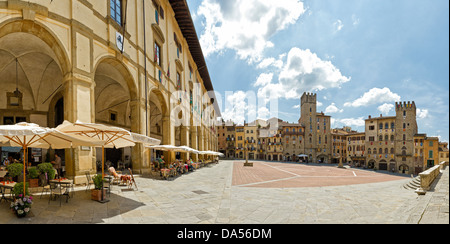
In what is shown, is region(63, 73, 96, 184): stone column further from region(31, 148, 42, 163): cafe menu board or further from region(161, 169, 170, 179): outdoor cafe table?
region(31, 148, 42, 163): cafe menu board

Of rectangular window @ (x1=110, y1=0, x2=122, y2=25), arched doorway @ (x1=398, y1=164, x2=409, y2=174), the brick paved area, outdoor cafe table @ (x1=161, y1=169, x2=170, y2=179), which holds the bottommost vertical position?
arched doorway @ (x1=398, y1=164, x2=409, y2=174)

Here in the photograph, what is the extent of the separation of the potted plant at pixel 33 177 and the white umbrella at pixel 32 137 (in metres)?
1.33

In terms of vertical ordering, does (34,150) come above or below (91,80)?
below

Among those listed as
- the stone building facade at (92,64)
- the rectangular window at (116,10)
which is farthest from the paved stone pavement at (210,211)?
the rectangular window at (116,10)

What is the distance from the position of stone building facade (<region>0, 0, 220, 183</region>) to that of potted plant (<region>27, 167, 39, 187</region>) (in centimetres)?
113

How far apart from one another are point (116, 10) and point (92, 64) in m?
4.64

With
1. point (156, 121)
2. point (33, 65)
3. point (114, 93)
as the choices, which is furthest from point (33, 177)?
point (156, 121)

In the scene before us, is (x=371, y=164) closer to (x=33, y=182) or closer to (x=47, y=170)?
(x=47, y=170)

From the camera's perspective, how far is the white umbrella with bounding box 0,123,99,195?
15.5 ft

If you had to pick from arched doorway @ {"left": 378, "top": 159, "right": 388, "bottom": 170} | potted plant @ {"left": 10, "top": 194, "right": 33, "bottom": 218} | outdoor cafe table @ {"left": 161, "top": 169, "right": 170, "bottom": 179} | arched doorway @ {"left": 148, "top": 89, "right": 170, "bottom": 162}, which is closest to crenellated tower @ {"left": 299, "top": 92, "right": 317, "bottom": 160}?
arched doorway @ {"left": 378, "top": 159, "right": 388, "bottom": 170}
